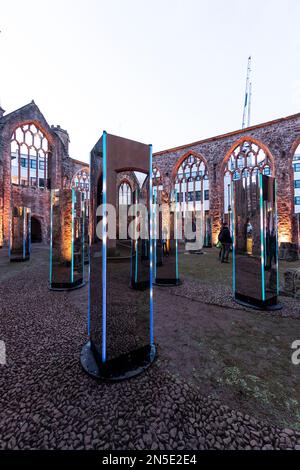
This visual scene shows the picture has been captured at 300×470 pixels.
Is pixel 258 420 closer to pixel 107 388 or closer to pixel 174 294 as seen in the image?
pixel 107 388

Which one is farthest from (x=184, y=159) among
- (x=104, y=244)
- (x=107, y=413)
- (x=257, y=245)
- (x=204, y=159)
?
(x=107, y=413)

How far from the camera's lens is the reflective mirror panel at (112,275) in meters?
1.90

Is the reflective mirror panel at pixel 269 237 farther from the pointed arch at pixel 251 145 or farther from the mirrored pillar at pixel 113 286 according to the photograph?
the pointed arch at pixel 251 145

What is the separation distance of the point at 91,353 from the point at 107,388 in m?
0.60

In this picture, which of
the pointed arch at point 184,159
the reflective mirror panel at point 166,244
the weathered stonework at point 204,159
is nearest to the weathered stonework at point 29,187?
the weathered stonework at point 204,159

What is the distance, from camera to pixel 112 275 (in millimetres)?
1961

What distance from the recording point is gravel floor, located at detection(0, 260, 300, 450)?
4.40 feet

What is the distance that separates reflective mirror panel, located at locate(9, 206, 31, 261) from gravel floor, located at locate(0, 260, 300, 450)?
770 centimetres

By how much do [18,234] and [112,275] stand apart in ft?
29.1

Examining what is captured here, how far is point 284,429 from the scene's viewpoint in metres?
1.45

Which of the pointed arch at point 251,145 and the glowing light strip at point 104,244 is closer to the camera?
the glowing light strip at point 104,244

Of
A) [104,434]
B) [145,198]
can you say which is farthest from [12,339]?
[145,198]

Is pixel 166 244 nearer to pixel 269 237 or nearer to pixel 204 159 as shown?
pixel 269 237

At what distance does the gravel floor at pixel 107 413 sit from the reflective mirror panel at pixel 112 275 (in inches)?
13.3
